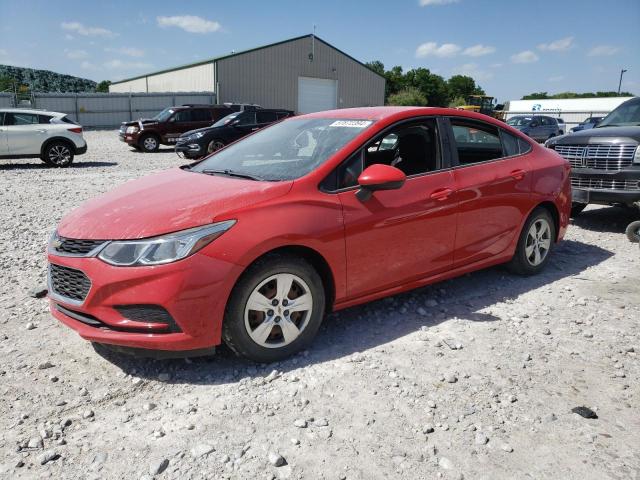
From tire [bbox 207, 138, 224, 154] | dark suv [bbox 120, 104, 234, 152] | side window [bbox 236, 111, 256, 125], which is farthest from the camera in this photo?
dark suv [bbox 120, 104, 234, 152]

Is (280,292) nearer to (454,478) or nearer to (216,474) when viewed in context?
(216,474)

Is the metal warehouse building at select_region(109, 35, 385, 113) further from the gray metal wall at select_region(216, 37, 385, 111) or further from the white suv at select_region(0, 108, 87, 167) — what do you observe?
the white suv at select_region(0, 108, 87, 167)

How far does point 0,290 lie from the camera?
4488mm

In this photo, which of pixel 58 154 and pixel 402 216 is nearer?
pixel 402 216

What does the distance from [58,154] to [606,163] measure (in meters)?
12.8

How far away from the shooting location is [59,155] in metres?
13.6

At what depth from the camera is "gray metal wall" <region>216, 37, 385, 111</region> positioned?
34.9 m

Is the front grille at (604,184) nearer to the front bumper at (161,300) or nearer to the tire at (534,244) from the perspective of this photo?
the tire at (534,244)

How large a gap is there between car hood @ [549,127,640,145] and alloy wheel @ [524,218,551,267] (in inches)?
108

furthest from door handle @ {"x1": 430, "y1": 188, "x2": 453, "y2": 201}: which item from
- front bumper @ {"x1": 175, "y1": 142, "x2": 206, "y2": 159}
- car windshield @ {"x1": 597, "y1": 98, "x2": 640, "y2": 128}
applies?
front bumper @ {"x1": 175, "y1": 142, "x2": 206, "y2": 159}

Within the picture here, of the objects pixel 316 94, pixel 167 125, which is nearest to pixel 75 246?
pixel 167 125

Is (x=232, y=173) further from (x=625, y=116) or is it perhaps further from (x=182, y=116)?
(x=182, y=116)

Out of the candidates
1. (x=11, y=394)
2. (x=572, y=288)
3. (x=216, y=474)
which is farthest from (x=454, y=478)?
(x=572, y=288)

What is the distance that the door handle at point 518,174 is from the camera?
4.59 metres
